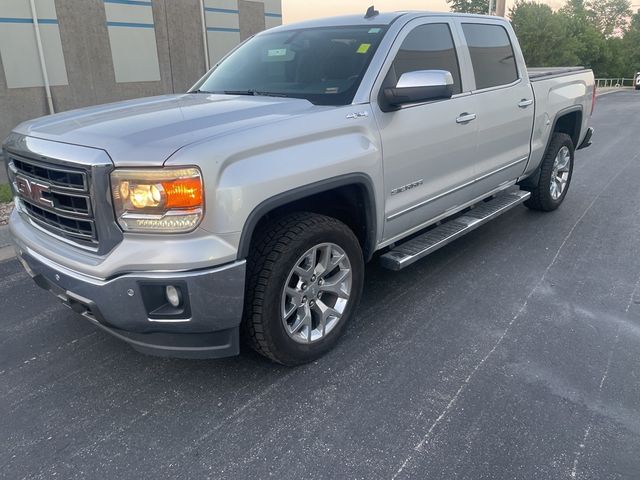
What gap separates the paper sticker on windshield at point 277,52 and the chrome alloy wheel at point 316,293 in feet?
5.48

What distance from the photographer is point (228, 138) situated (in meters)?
2.57

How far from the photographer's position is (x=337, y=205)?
343cm

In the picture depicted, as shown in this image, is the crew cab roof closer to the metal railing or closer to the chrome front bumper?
the chrome front bumper

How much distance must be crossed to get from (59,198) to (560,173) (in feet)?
17.5

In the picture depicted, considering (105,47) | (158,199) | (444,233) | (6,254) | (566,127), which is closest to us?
(158,199)

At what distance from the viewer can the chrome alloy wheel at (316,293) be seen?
3.03 metres

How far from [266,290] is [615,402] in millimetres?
1896

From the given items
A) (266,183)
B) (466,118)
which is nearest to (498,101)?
(466,118)

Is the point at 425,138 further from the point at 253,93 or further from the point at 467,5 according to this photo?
the point at 467,5

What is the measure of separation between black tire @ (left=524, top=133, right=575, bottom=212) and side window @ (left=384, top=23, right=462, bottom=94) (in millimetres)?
2127

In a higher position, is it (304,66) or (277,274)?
(304,66)

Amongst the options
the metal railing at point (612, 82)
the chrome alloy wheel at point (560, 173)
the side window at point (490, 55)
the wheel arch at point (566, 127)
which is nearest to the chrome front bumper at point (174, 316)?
the side window at point (490, 55)

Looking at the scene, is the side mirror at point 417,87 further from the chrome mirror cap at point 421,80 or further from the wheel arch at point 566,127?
the wheel arch at point 566,127

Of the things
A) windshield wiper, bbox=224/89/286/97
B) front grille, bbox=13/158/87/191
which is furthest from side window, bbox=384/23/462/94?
front grille, bbox=13/158/87/191
